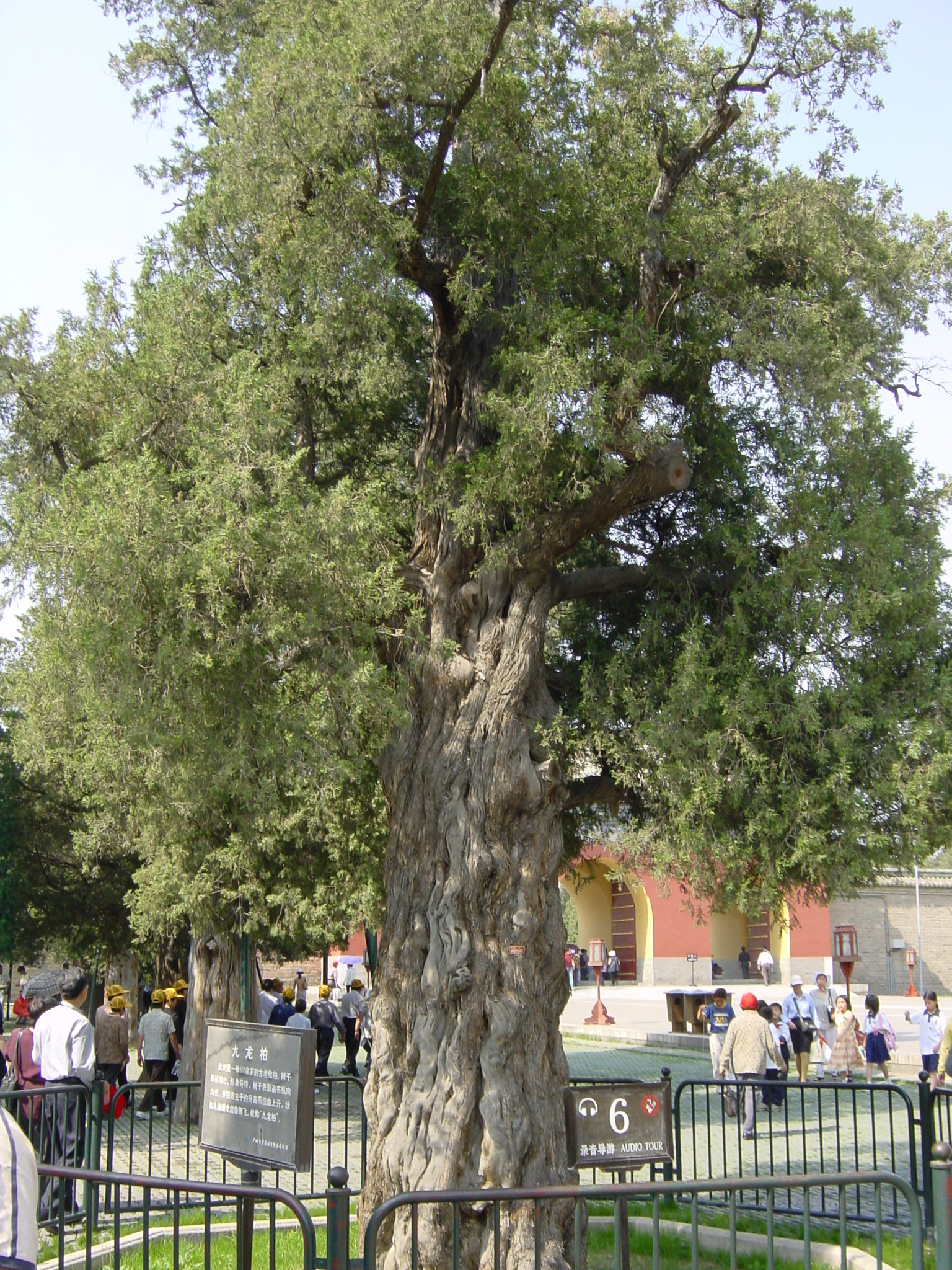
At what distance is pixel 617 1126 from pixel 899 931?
46.4m

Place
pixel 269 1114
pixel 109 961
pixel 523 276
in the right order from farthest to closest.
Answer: pixel 109 961
pixel 523 276
pixel 269 1114

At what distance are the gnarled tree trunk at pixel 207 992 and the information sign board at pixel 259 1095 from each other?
36.1 ft

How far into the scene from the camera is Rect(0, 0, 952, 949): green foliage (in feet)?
27.1

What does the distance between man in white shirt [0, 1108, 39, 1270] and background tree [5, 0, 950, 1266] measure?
4.81 m

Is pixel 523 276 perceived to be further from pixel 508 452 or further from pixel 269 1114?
pixel 269 1114

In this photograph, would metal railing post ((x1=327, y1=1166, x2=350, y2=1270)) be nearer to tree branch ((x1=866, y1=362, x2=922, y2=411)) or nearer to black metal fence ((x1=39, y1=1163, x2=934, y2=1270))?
black metal fence ((x1=39, y1=1163, x2=934, y2=1270))

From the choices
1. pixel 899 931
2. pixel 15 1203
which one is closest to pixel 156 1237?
pixel 15 1203

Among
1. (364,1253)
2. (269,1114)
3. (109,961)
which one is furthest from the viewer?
(109,961)

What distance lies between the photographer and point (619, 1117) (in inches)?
265

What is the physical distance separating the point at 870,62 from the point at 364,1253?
9633 millimetres

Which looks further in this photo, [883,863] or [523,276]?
[523,276]

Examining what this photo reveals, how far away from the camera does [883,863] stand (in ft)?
28.9

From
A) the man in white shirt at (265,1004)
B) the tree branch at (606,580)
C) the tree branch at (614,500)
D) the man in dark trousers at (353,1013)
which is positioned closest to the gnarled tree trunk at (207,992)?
the man in white shirt at (265,1004)

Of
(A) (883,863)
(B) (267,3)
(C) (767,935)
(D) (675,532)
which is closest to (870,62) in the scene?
(D) (675,532)
